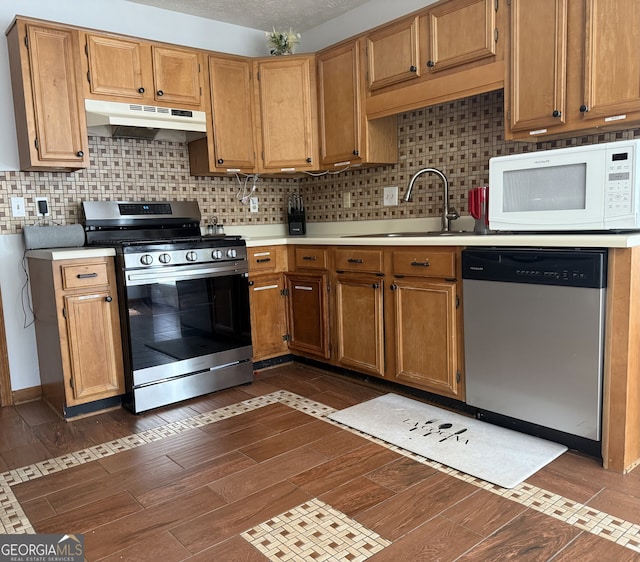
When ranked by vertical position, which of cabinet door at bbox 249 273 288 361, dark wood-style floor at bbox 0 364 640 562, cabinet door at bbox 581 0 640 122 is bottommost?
dark wood-style floor at bbox 0 364 640 562

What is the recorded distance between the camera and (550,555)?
60.6 inches

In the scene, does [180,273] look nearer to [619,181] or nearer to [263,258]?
[263,258]

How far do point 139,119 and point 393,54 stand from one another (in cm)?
159

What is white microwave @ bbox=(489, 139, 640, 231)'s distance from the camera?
201cm

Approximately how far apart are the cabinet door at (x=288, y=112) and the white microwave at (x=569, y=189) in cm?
165

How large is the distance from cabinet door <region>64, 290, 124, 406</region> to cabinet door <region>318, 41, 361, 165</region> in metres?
1.77

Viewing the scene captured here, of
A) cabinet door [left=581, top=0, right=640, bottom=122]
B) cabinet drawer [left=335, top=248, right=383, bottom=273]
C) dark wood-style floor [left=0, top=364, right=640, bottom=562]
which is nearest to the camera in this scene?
dark wood-style floor [left=0, top=364, right=640, bottom=562]

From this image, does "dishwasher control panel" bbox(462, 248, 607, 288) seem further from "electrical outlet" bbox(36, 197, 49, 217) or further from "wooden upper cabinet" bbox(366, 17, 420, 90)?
"electrical outlet" bbox(36, 197, 49, 217)

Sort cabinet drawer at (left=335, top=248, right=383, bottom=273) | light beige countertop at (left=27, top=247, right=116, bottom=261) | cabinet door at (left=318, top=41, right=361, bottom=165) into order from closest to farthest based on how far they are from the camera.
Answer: light beige countertop at (left=27, top=247, right=116, bottom=261) → cabinet drawer at (left=335, top=248, right=383, bottom=273) → cabinet door at (left=318, top=41, right=361, bottom=165)

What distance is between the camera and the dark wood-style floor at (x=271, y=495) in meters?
1.62

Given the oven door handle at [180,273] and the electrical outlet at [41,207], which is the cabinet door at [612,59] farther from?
the electrical outlet at [41,207]

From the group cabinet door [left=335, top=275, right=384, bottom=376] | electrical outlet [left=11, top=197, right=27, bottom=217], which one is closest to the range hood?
electrical outlet [left=11, top=197, right=27, bottom=217]

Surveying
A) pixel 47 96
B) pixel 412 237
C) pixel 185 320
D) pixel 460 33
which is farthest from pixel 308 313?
Answer: pixel 47 96

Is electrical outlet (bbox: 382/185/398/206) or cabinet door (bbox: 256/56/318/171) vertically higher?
cabinet door (bbox: 256/56/318/171)
